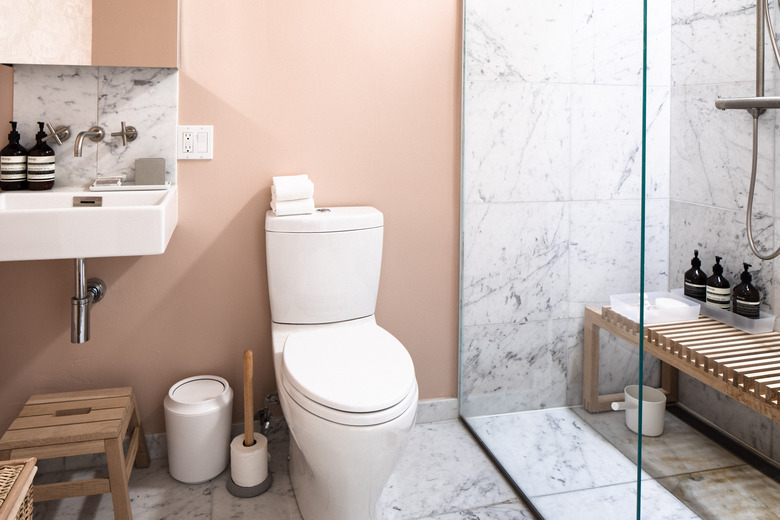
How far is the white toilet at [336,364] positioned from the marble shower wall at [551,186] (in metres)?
0.39

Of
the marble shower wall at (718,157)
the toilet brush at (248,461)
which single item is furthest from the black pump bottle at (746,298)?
the toilet brush at (248,461)

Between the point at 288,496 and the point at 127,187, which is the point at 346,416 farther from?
the point at 127,187

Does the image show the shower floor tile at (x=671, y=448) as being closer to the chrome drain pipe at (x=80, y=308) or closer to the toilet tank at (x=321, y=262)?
the toilet tank at (x=321, y=262)

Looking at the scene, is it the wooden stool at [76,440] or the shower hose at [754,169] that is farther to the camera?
the wooden stool at [76,440]

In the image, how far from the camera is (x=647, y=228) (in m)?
1.31

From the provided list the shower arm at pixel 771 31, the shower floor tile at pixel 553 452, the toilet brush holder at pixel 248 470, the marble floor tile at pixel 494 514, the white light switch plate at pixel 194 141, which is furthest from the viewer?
the white light switch plate at pixel 194 141

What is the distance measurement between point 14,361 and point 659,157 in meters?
1.98

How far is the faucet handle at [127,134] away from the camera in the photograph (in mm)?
1953

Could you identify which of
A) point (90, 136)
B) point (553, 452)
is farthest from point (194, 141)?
point (553, 452)

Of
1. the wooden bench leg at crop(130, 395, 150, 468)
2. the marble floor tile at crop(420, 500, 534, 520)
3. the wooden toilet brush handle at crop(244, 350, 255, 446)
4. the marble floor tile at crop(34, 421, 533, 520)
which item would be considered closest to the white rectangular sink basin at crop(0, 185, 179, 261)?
the wooden toilet brush handle at crop(244, 350, 255, 446)

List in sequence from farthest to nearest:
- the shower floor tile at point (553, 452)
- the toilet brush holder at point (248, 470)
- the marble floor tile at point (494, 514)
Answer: the toilet brush holder at point (248, 470) → the marble floor tile at point (494, 514) → the shower floor tile at point (553, 452)

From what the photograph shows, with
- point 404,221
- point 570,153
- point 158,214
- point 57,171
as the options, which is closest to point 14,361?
point 57,171

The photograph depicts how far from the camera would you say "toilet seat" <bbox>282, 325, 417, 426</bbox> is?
1478mm

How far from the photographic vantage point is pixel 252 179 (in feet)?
6.84
